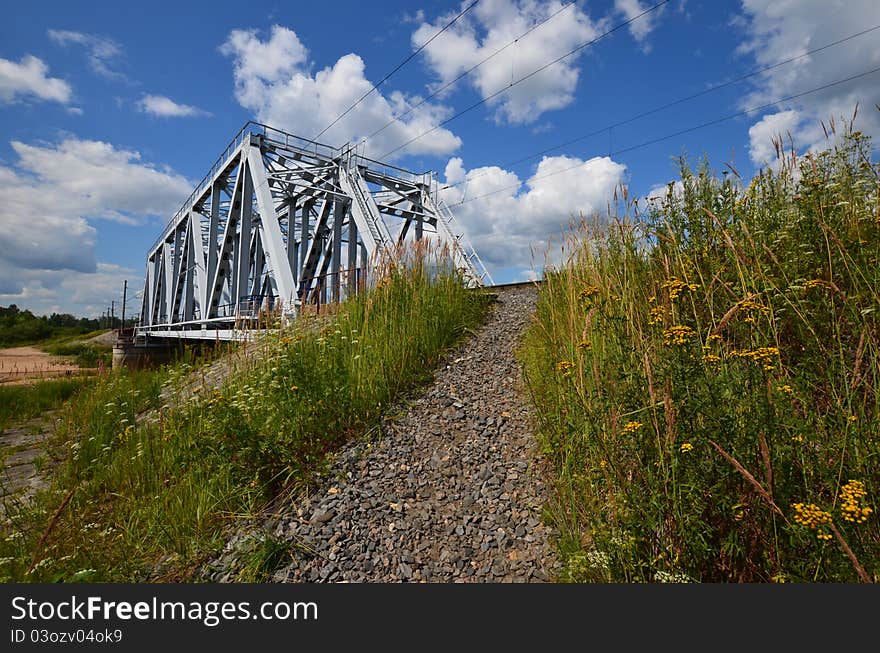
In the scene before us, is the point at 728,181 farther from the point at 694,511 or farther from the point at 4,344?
the point at 4,344

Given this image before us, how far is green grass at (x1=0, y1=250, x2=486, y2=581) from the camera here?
2947 millimetres

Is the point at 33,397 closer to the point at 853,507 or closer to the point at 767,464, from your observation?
the point at 767,464

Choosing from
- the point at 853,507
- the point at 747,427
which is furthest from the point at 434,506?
the point at 853,507

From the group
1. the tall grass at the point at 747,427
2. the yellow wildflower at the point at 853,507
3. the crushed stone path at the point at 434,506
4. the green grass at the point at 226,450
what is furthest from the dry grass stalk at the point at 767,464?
the green grass at the point at 226,450

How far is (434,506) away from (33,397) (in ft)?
44.8

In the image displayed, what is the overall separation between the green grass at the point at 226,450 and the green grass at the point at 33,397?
18.9 feet

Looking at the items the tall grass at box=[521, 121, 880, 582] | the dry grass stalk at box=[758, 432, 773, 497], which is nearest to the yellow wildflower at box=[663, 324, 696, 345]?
the tall grass at box=[521, 121, 880, 582]

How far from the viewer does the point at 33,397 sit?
11445mm

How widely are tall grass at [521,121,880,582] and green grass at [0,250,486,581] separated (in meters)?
2.15

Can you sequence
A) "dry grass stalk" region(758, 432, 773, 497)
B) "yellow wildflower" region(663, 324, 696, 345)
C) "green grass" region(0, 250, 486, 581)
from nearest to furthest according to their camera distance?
1. "dry grass stalk" region(758, 432, 773, 497)
2. "yellow wildflower" region(663, 324, 696, 345)
3. "green grass" region(0, 250, 486, 581)

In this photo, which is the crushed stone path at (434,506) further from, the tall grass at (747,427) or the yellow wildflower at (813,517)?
the yellow wildflower at (813,517)

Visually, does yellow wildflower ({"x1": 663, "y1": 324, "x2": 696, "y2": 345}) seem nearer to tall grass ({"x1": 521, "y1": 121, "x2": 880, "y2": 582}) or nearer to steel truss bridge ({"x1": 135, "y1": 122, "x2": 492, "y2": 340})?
→ tall grass ({"x1": 521, "y1": 121, "x2": 880, "y2": 582})

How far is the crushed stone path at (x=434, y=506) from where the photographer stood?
2623mm

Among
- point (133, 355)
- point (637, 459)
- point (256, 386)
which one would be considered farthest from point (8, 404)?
point (133, 355)
